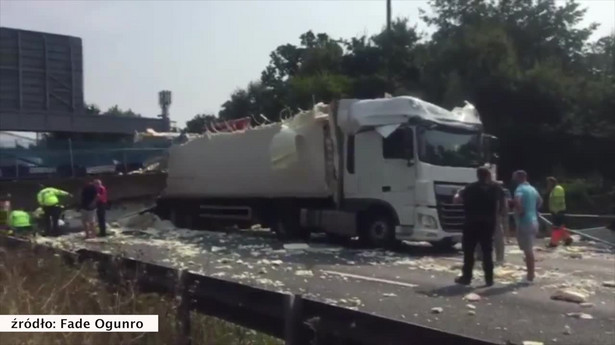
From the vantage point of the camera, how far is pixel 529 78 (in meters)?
37.9

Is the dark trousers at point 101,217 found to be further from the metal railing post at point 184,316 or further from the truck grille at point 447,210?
the metal railing post at point 184,316

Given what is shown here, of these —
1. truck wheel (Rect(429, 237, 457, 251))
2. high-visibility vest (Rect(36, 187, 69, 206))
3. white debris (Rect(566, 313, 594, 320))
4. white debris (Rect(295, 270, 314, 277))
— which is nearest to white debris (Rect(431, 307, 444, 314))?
white debris (Rect(566, 313, 594, 320))

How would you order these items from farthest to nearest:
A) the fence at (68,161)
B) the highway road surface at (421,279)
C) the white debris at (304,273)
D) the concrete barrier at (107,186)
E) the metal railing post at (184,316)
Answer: the fence at (68,161) < the concrete barrier at (107,186) < the white debris at (304,273) < the highway road surface at (421,279) < the metal railing post at (184,316)

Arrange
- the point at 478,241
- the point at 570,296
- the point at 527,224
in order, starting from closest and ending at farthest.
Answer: the point at 570,296 < the point at 478,241 < the point at 527,224

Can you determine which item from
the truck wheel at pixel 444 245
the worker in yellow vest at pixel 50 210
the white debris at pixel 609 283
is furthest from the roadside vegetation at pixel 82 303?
the worker in yellow vest at pixel 50 210

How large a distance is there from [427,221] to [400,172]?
47.1 inches

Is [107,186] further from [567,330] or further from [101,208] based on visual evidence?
[567,330]

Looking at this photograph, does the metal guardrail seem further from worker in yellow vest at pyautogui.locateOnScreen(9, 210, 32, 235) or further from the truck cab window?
worker in yellow vest at pyautogui.locateOnScreen(9, 210, 32, 235)

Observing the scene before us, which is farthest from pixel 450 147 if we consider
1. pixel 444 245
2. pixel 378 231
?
pixel 444 245

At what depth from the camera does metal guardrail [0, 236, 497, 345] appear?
4957 mm

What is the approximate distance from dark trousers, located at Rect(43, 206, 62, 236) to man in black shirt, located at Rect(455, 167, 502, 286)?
13.6 metres

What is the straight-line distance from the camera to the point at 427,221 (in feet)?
64.1

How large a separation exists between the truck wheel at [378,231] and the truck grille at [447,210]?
119 centimetres

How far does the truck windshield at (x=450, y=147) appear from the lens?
19625 millimetres
